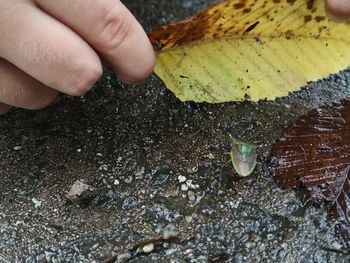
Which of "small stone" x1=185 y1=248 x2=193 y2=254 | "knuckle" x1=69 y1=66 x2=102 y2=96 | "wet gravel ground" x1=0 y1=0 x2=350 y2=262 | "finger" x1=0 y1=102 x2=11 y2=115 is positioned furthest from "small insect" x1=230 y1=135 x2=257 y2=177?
"finger" x1=0 y1=102 x2=11 y2=115

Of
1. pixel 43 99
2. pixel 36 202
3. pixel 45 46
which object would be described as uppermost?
pixel 45 46

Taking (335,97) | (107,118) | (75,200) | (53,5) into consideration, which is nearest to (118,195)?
(75,200)

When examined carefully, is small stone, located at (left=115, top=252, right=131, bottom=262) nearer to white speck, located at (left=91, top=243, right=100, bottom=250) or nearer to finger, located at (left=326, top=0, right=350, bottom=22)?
white speck, located at (left=91, top=243, right=100, bottom=250)

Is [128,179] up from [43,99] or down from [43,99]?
down

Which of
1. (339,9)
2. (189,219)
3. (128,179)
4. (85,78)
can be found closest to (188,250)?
(189,219)

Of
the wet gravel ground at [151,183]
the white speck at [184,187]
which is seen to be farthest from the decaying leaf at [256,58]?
the white speck at [184,187]

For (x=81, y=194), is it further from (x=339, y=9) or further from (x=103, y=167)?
(x=339, y=9)

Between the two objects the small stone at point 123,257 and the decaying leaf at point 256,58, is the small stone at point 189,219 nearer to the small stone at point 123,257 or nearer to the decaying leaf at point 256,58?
the small stone at point 123,257
